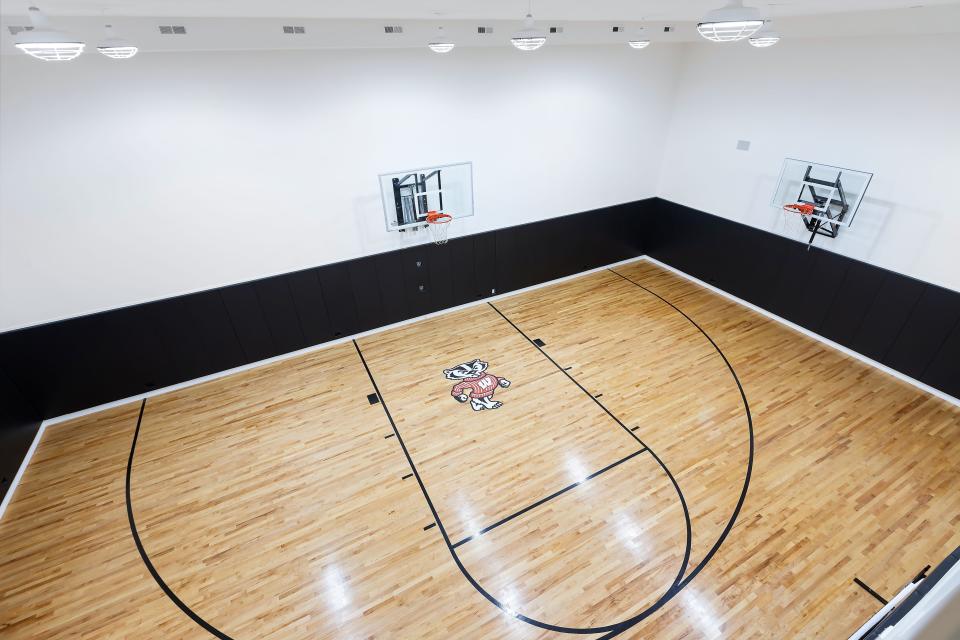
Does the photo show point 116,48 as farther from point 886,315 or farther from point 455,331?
point 886,315

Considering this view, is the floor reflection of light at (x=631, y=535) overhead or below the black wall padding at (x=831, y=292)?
below

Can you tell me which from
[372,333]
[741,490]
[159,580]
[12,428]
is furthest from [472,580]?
[12,428]

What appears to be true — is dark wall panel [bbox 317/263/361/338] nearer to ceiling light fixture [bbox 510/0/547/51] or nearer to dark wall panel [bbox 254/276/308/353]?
dark wall panel [bbox 254/276/308/353]

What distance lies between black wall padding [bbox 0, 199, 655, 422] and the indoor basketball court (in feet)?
0.15

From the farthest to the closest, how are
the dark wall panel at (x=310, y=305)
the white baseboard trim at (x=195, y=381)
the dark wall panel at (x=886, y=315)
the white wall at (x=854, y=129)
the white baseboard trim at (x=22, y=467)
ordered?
the dark wall panel at (x=310, y=305)
the dark wall panel at (x=886, y=315)
the white wall at (x=854, y=129)
the white baseboard trim at (x=195, y=381)
the white baseboard trim at (x=22, y=467)

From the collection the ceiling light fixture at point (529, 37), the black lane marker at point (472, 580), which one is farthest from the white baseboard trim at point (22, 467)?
the ceiling light fixture at point (529, 37)

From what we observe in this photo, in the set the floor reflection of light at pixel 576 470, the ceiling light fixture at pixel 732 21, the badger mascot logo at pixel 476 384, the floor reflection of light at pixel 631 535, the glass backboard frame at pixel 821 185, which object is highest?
the ceiling light fixture at pixel 732 21

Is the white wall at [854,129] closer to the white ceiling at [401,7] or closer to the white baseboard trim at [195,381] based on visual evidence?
the white ceiling at [401,7]

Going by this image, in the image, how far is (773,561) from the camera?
394cm

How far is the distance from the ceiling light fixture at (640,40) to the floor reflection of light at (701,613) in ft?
21.0

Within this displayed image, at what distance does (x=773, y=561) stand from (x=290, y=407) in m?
5.59

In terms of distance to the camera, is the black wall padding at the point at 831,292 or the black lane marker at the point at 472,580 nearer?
the black lane marker at the point at 472,580

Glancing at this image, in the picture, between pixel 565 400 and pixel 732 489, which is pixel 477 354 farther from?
pixel 732 489

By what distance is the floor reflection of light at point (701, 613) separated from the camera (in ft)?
11.5
